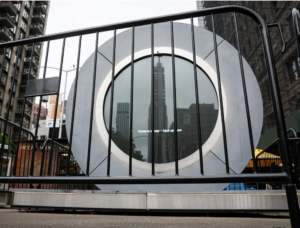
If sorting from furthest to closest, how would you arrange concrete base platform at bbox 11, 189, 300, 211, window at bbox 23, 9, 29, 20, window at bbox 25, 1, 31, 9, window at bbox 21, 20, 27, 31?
window at bbox 25, 1, 31, 9 → window at bbox 23, 9, 29, 20 → window at bbox 21, 20, 27, 31 → concrete base platform at bbox 11, 189, 300, 211

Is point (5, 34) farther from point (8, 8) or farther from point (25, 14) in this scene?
point (25, 14)

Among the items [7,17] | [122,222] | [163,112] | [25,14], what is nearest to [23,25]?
[25,14]

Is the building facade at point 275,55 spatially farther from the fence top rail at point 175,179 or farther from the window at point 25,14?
the window at point 25,14

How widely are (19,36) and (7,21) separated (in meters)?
4.52

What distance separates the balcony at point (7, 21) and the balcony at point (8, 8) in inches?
30.5

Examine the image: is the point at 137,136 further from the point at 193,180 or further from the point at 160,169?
the point at 193,180

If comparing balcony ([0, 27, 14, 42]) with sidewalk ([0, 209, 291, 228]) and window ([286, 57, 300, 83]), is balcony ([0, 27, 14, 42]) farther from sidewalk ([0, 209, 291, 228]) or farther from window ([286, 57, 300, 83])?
sidewalk ([0, 209, 291, 228])

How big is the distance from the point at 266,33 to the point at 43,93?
5.77 ft

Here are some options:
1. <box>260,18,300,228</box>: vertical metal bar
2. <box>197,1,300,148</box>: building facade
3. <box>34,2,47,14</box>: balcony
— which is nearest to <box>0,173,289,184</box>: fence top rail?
<box>260,18,300,228</box>: vertical metal bar

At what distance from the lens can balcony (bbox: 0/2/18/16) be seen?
3509 centimetres

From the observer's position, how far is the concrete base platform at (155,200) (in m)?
2.38

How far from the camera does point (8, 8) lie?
35.4 metres

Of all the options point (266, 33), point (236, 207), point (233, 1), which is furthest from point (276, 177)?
point (233, 1)

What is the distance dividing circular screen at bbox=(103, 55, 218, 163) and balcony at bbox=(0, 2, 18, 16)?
4041cm
